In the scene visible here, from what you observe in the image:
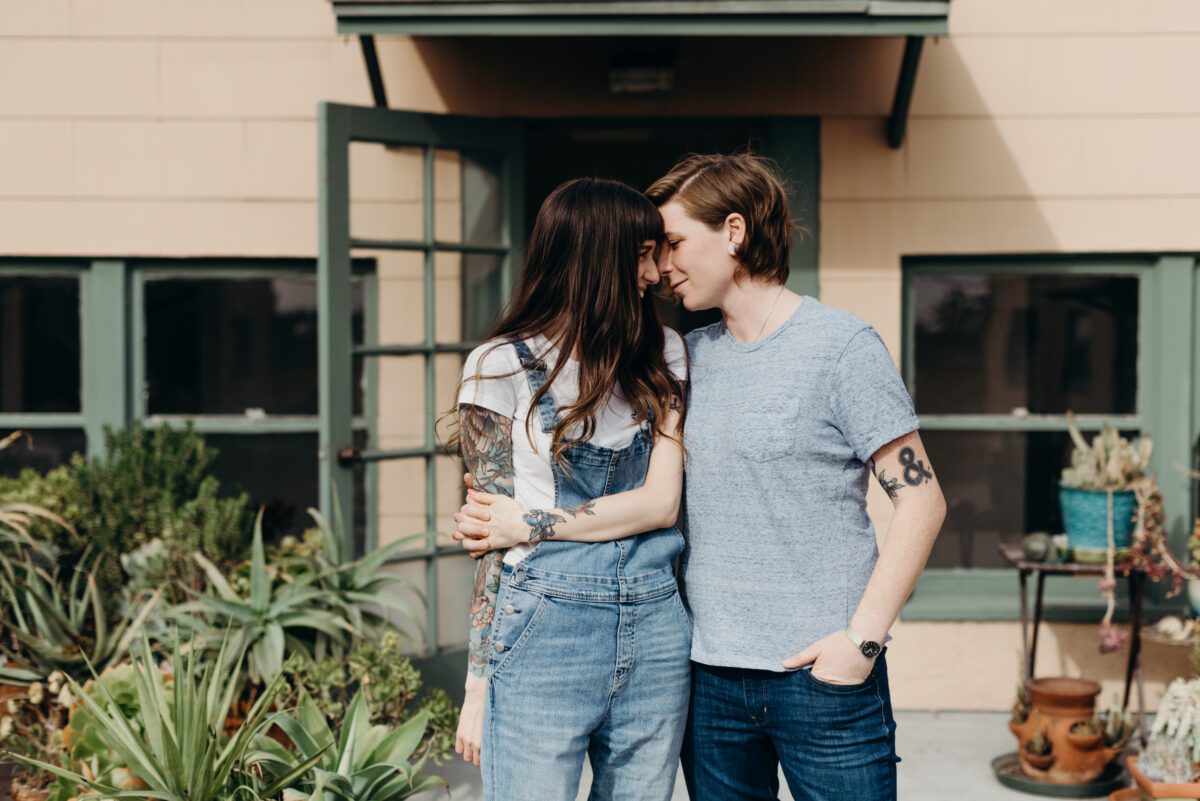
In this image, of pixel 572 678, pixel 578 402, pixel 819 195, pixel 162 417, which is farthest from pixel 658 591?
pixel 162 417

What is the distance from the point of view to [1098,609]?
472cm

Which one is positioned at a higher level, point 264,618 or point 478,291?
point 478,291

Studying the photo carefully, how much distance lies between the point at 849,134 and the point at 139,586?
3.02 metres

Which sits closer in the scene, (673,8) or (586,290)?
(586,290)

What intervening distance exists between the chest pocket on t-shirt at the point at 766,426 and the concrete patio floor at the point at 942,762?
202cm

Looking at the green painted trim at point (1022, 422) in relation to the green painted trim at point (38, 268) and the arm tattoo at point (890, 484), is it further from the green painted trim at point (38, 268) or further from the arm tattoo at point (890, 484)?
the green painted trim at point (38, 268)

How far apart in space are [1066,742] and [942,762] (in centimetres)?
42

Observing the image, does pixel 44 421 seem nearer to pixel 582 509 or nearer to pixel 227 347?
pixel 227 347

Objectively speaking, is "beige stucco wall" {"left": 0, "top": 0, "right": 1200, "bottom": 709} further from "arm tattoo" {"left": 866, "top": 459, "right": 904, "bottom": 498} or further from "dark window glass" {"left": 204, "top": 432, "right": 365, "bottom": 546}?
"arm tattoo" {"left": 866, "top": 459, "right": 904, "bottom": 498}

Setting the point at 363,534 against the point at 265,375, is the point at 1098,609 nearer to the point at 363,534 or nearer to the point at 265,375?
the point at 363,534

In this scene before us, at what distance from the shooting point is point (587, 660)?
2.03 m

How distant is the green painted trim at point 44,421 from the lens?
15.8 feet

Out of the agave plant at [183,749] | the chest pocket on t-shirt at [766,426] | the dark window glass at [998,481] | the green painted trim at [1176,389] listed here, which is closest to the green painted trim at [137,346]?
the agave plant at [183,749]

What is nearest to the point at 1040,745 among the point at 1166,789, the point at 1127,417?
the point at 1166,789
